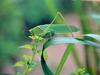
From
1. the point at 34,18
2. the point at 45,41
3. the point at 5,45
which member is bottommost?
the point at 34,18

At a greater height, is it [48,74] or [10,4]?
[48,74]

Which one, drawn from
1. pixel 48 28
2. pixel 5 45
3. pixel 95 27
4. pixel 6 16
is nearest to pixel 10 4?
pixel 6 16

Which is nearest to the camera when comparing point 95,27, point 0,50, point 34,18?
point 95,27

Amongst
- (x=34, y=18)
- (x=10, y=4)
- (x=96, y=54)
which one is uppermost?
(x=96, y=54)

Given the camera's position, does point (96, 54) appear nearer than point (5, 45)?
Yes

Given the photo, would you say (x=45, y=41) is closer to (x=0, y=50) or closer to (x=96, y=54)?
(x=96, y=54)

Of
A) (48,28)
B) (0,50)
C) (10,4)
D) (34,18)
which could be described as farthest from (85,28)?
(34,18)

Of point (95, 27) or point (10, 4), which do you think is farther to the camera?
point (10, 4)

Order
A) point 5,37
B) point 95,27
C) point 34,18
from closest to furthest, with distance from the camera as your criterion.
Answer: point 95,27 → point 5,37 → point 34,18

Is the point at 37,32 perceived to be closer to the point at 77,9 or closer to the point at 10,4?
the point at 77,9
